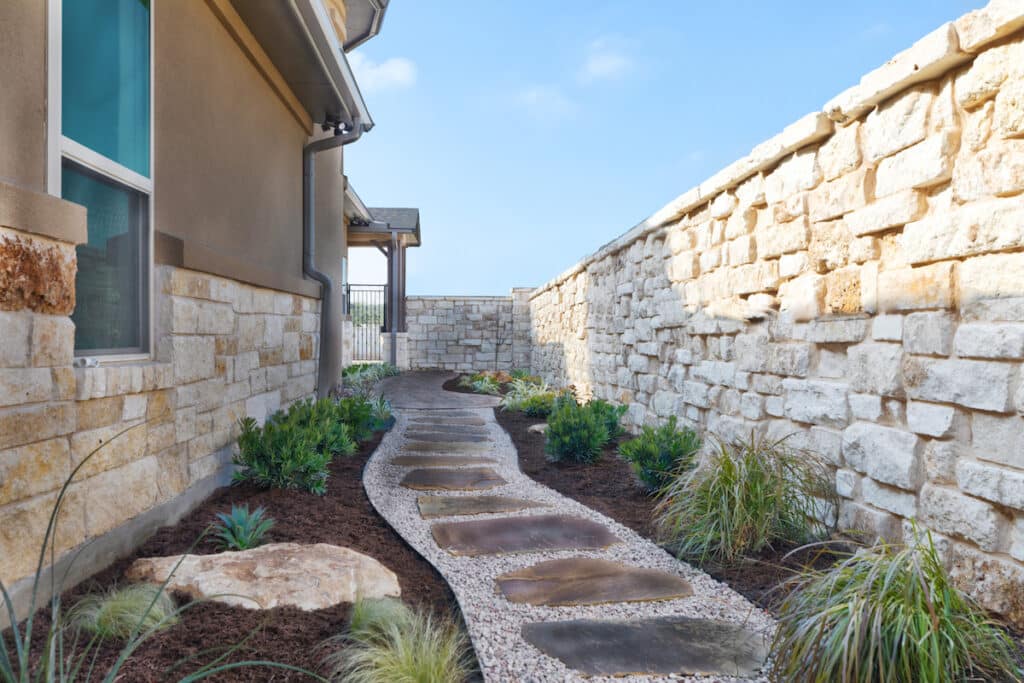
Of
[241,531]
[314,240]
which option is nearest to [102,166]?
[241,531]

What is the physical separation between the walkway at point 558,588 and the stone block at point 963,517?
730 mm

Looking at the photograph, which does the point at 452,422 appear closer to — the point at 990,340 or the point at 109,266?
the point at 109,266

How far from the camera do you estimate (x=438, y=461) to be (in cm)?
500

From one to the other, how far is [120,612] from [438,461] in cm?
312

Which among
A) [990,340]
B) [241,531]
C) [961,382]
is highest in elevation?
[990,340]

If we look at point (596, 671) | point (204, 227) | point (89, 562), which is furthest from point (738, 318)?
point (89, 562)

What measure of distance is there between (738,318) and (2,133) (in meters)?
3.52

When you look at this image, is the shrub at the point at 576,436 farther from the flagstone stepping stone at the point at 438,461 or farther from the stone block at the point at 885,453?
the stone block at the point at 885,453

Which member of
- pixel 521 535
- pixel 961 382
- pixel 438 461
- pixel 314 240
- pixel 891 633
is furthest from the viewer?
pixel 314 240

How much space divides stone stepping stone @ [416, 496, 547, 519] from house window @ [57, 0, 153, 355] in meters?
1.77

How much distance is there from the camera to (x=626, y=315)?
5.89 meters

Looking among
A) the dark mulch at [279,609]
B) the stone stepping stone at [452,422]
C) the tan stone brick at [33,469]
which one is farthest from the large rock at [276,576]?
the stone stepping stone at [452,422]

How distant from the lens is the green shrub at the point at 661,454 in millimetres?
3813

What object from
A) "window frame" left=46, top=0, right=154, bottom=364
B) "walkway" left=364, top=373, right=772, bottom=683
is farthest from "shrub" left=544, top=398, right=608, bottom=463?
"window frame" left=46, top=0, right=154, bottom=364
